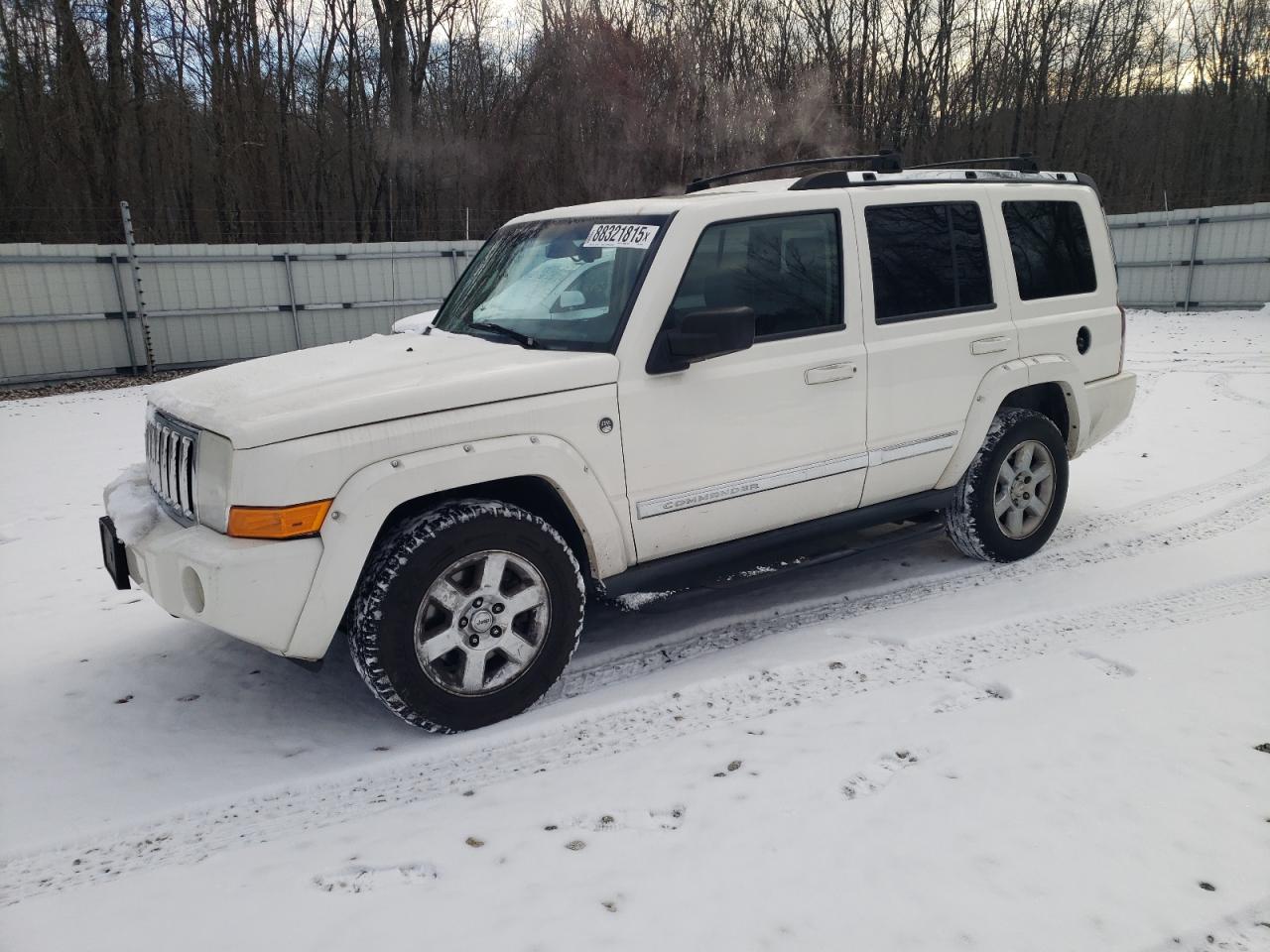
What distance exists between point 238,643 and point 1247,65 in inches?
1242

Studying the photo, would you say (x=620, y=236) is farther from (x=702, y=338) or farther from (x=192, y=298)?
(x=192, y=298)

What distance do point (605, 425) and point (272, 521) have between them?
125 cm

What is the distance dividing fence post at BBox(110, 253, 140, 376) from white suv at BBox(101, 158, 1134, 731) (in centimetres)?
1122

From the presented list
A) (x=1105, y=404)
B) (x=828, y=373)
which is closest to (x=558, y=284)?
(x=828, y=373)

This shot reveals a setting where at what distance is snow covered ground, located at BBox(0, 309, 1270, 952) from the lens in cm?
239

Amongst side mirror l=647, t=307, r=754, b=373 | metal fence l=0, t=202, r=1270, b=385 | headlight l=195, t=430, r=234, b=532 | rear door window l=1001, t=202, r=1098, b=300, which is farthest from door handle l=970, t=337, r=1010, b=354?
metal fence l=0, t=202, r=1270, b=385

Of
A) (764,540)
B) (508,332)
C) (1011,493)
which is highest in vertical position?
(508,332)

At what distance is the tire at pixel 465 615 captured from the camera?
10.3 feet

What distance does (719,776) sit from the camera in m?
3.02

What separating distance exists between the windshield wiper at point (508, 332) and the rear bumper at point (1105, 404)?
10.7 feet

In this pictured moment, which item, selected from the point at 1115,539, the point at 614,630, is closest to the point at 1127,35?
the point at 1115,539

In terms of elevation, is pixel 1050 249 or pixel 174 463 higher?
pixel 1050 249

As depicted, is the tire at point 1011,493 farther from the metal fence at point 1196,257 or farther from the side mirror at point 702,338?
the metal fence at point 1196,257

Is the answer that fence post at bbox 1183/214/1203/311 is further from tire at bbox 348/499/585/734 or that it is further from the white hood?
tire at bbox 348/499/585/734
